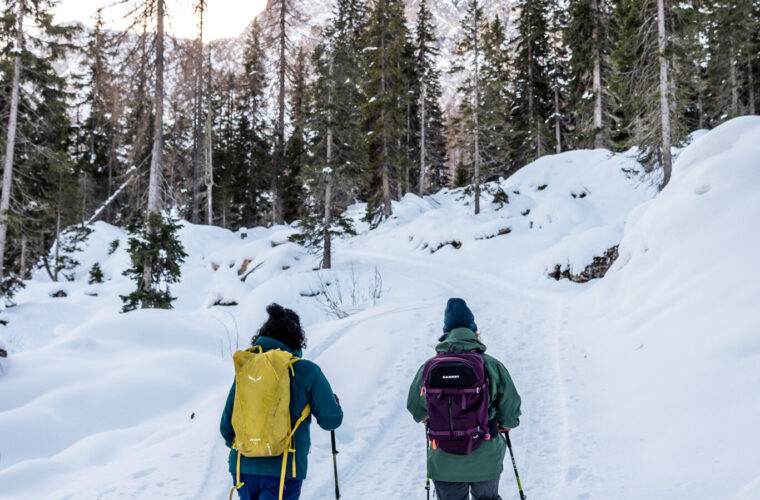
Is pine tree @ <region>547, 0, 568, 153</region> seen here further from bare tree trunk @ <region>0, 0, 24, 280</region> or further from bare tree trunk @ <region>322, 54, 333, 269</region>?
bare tree trunk @ <region>0, 0, 24, 280</region>

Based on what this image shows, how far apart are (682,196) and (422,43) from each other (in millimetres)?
31503

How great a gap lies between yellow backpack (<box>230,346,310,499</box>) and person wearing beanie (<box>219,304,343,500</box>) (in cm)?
6

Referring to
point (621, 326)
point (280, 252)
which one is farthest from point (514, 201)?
point (621, 326)

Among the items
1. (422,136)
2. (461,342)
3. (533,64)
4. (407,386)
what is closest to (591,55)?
(533,64)

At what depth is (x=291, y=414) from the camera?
9.43 ft

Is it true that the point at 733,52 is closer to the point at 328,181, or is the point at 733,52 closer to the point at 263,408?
the point at 328,181

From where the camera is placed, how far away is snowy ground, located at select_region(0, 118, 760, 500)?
178 inches

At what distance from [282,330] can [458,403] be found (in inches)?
52.2

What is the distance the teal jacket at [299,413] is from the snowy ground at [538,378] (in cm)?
201

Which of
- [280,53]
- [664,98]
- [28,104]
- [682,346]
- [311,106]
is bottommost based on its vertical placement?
[682,346]

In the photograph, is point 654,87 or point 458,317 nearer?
point 458,317

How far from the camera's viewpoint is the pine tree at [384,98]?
1081 inches

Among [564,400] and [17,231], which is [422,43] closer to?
[17,231]

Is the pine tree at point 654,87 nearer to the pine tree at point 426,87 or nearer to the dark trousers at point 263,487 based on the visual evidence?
the dark trousers at point 263,487
